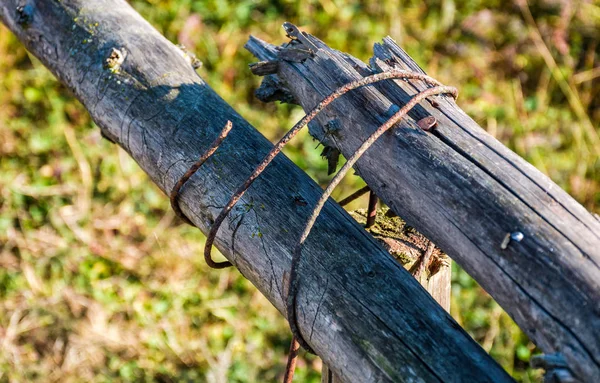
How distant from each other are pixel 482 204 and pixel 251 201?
0.48 metres

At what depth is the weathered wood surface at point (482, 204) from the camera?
0.92m

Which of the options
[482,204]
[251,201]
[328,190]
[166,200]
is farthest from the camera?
[166,200]

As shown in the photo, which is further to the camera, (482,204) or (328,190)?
(328,190)

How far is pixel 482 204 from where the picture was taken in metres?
1.03

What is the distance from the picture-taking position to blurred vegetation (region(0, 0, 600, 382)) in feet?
11.0

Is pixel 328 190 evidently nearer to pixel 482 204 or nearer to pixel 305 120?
pixel 305 120

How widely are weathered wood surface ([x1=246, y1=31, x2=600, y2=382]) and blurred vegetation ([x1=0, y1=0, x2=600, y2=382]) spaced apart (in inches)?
91.2

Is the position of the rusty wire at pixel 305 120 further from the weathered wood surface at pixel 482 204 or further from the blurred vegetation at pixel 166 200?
the blurred vegetation at pixel 166 200

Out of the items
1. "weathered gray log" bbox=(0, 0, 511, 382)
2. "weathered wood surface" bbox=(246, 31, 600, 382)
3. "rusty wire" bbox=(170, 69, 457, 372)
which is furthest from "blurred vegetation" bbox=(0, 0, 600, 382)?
"weathered wood surface" bbox=(246, 31, 600, 382)

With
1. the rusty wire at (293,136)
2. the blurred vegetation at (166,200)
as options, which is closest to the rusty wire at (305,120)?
the rusty wire at (293,136)

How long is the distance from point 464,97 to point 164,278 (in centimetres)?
259

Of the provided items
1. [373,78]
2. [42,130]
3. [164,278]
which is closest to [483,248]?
[373,78]

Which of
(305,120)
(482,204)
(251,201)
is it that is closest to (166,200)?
(251,201)

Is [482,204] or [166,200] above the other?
[482,204]
